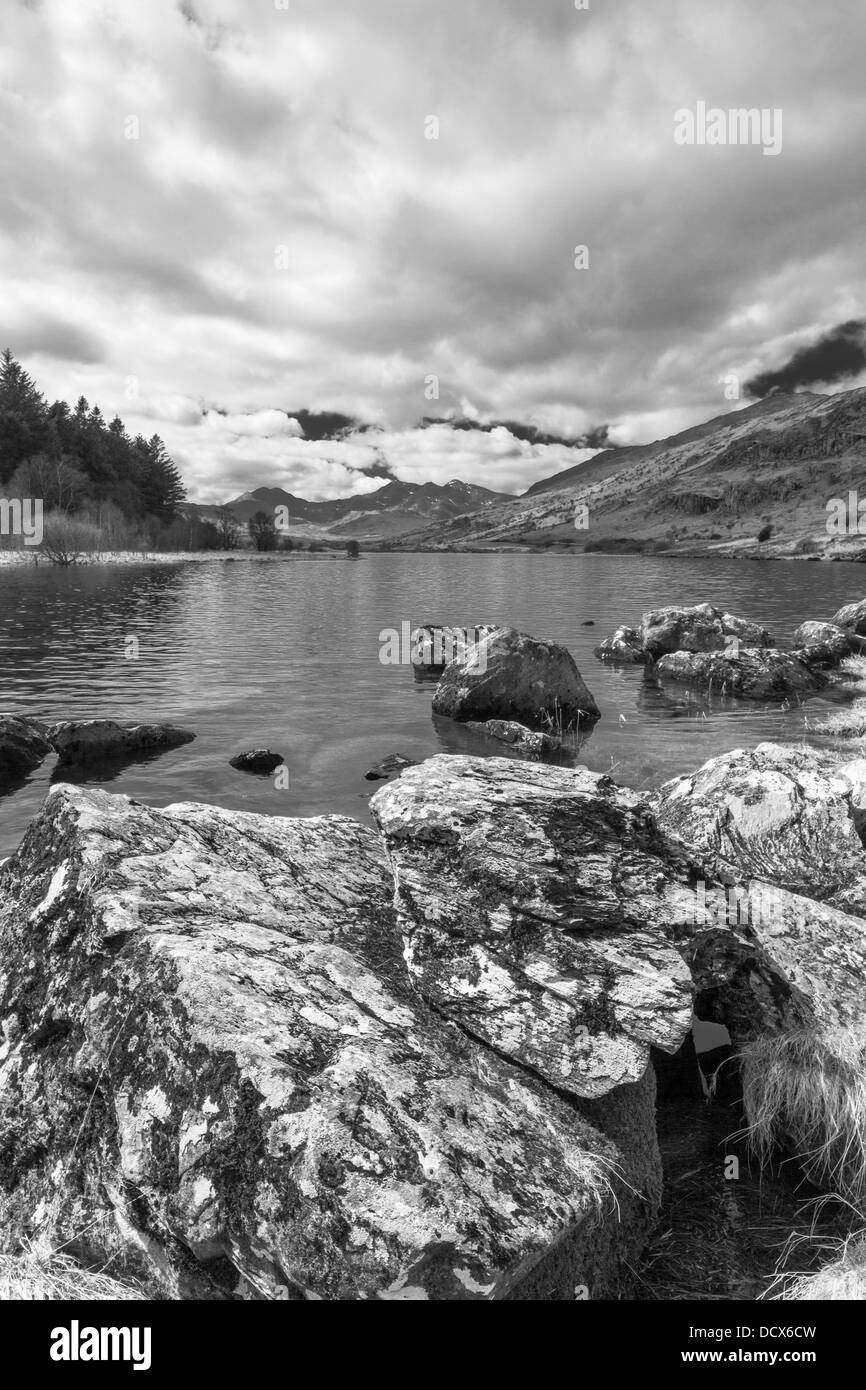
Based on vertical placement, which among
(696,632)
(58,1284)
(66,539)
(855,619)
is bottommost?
(58,1284)

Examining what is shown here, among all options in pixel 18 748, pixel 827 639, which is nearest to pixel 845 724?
pixel 827 639

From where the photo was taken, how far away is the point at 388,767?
1956 cm

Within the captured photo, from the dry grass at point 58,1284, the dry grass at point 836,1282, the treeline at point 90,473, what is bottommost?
the dry grass at point 836,1282

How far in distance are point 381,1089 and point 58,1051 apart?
8.03ft

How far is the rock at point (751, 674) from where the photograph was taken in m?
28.5

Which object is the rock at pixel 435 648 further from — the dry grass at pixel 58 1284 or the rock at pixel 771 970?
the dry grass at pixel 58 1284

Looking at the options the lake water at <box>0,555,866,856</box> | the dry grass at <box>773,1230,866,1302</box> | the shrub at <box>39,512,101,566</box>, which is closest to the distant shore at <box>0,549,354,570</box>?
the shrub at <box>39,512,101,566</box>

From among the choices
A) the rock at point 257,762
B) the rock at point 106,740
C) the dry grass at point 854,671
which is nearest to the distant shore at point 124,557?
the rock at point 106,740

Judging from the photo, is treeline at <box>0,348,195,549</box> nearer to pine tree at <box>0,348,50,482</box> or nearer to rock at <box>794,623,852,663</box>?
pine tree at <box>0,348,50,482</box>

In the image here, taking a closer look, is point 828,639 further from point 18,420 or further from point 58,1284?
point 18,420

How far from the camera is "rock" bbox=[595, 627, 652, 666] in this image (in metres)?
37.0

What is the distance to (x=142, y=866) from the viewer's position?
20.5ft

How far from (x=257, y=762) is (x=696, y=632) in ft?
79.8

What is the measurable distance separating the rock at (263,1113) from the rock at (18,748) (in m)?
14.2
